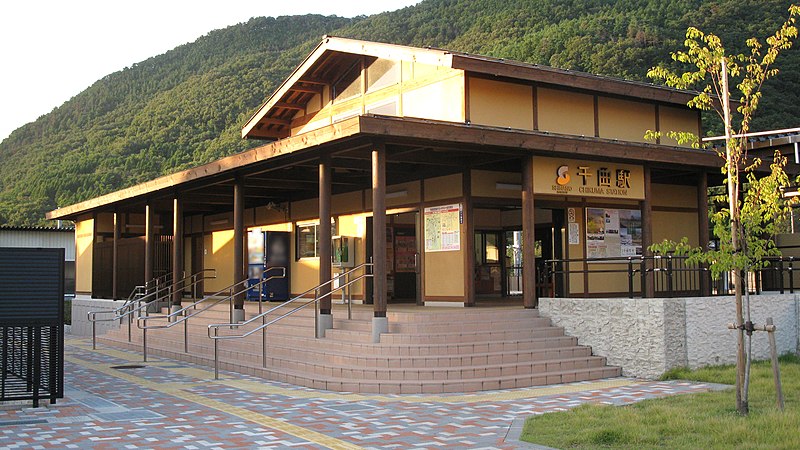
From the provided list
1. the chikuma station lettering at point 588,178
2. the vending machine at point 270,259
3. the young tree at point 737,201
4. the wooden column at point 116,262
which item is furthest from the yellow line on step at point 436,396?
the wooden column at point 116,262

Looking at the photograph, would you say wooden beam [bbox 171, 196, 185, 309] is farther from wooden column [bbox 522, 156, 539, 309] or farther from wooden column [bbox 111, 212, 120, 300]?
wooden column [bbox 522, 156, 539, 309]

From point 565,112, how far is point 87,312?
17483 mm

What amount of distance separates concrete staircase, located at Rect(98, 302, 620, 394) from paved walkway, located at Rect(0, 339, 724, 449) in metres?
0.36

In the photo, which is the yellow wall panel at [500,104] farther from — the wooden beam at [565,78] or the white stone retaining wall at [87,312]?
the white stone retaining wall at [87,312]

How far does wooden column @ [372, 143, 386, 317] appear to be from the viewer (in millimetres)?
12883

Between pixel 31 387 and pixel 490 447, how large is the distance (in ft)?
21.7

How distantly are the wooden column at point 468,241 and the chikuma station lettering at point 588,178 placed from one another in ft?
5.23

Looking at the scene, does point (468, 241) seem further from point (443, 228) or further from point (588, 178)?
point (588, 178)

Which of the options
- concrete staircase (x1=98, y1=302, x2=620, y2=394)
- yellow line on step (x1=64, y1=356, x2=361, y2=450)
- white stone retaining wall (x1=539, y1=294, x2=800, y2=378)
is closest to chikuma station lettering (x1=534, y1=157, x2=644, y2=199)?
white stone retaining wall (x1=539, y1=294, x2=800, y2=378)

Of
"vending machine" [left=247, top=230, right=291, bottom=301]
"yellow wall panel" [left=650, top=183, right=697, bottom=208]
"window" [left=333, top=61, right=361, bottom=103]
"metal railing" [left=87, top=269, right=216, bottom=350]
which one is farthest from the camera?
"vending machine" [left=247, top=230, right=291, bottom=301]

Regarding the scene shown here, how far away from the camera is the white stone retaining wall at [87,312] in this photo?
2405cm

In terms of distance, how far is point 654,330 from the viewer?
1291cm

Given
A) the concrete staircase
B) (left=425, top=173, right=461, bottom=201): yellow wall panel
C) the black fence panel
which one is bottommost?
the concrete staircase

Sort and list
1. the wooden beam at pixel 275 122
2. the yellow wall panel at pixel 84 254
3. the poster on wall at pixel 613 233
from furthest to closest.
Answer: the yellow wall panel at pixel 84 254, the wooden beam at pixel 275 122, the poster on wall at pixel 613 233
